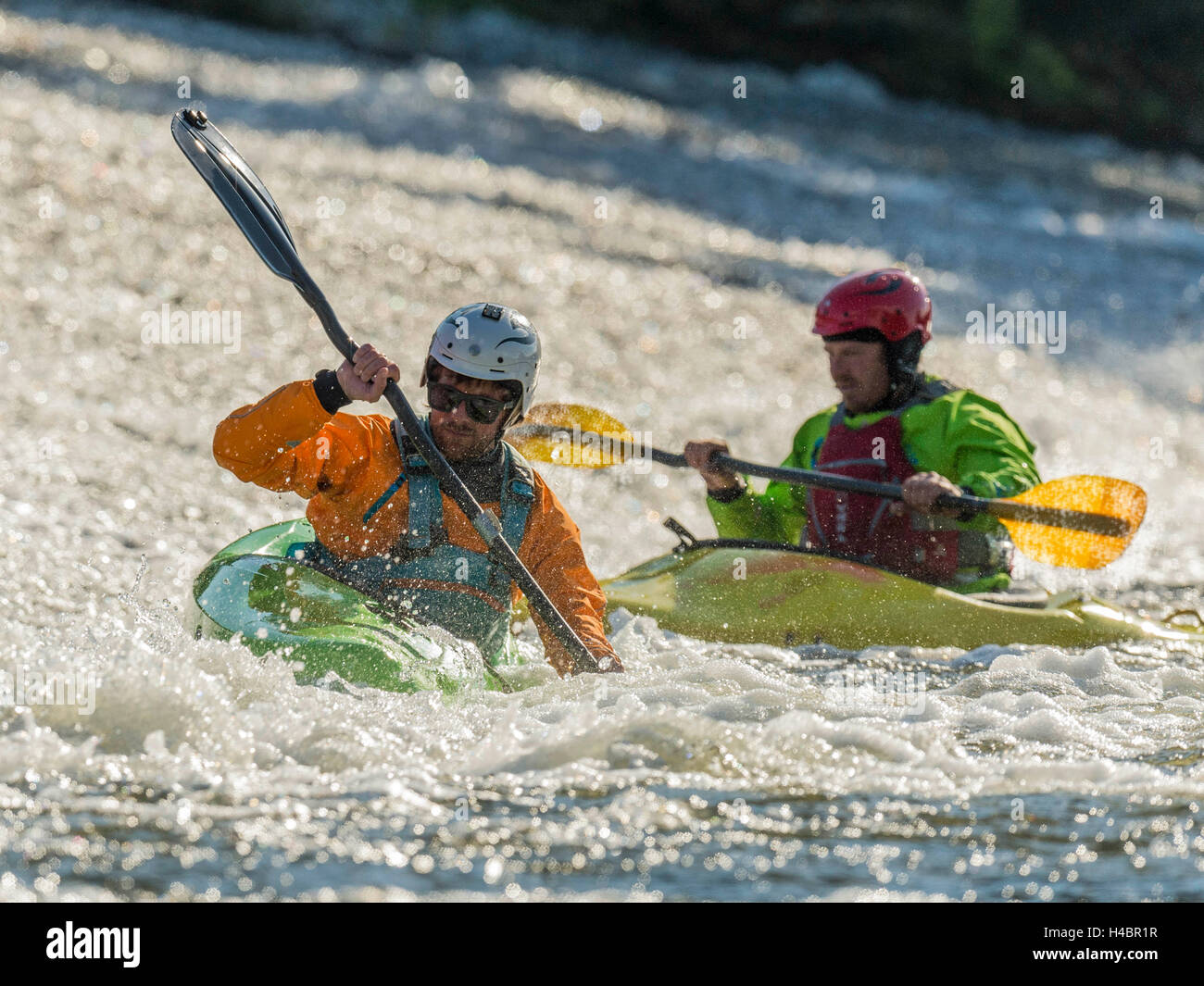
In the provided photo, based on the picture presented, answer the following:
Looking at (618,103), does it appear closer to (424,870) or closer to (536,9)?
(536,9)

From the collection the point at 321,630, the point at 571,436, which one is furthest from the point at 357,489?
the point at 571,436

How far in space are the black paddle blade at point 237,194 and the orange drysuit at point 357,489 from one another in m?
0.59

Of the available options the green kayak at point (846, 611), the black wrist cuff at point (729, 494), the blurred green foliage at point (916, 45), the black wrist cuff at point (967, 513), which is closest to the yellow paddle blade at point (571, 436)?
the black wrist cuff at point (729, 494)

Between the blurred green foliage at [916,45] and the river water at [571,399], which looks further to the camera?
the blurred green foliage at [916,45]

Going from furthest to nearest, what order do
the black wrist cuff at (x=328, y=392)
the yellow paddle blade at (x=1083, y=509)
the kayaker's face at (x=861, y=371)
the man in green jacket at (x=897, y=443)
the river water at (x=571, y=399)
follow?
the kayaker's face at (x=861, y=371) < the man in green jacket at (x=897, y=443) < the yellow paddle blade at (x=1083, y=509) < the black wrist cuff at (x=328, y=392) < the river water at (x=571, y=399)

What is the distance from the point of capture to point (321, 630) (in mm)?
4305

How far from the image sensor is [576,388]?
492 inches

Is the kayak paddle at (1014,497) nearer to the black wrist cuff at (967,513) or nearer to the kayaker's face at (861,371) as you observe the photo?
the black wrist cuff at (967,513)

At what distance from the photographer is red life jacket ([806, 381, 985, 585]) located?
20.8ft

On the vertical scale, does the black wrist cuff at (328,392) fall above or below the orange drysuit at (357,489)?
above

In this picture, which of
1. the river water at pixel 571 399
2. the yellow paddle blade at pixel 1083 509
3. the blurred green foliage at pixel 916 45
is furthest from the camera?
the blurred green foliage at pixel 916 45

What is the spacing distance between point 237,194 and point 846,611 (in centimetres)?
280

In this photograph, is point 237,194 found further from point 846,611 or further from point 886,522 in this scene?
point 886,522

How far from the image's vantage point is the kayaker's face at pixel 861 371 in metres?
6.41
